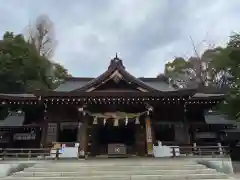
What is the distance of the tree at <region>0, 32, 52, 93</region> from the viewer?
32750mm

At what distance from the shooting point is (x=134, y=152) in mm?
17016

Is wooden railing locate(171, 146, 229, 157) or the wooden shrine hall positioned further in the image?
the wooden shrine hall

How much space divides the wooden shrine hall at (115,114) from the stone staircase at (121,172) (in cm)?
431

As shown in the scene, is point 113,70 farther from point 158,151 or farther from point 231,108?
point 231,108

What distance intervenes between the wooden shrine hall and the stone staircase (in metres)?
4.31

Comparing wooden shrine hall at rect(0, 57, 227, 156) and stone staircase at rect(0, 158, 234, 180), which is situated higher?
wooden shrine hall at rect(0, 57, 227, 156)

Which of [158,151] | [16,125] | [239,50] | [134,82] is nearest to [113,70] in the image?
[134,82]

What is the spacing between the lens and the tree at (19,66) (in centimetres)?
3275

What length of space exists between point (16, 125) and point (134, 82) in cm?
945

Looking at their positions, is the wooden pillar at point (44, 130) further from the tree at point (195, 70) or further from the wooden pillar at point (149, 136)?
the tree at point (195, 70)

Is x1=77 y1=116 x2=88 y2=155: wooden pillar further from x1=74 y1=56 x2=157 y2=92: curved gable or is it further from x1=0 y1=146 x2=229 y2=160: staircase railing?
x1=74 y1=56 x2=157 y2=92: curved gable

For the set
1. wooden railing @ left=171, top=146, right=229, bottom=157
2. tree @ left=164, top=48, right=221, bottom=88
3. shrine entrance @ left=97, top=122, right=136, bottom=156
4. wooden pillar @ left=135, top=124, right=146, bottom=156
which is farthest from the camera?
tree @ left=164, top=48, right=221, bottom=88

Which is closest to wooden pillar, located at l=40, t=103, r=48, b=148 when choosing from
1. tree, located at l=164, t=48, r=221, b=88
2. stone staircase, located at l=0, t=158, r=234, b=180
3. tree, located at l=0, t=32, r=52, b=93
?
stone staircase, located at l=0, t=158, r=234, b=180

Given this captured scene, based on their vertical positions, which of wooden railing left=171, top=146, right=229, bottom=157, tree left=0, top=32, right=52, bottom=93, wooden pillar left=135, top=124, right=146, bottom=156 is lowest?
wooden railing left=171, top=146, right=229, bottom=157
